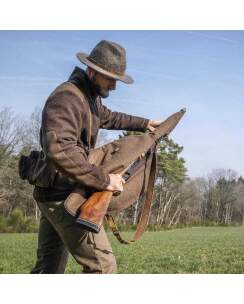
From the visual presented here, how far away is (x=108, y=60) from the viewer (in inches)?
92.9

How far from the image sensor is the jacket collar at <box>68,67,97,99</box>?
2.39 metres

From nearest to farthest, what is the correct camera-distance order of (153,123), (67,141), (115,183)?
(67,141) < (115,183) < (153,123)

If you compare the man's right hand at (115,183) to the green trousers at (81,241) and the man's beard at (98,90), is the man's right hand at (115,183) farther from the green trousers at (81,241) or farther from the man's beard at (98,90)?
the man's beard at (98,90)

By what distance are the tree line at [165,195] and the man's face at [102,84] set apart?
11.7m

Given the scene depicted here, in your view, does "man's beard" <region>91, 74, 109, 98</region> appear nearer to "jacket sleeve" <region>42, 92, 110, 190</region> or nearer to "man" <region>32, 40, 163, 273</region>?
"man" <region>32, 40, 163, 273</region>

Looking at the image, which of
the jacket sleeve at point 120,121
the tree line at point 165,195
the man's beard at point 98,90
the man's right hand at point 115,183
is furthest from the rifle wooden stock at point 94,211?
the tree line at point 165,195

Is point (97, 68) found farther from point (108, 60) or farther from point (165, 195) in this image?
point (165, 195)

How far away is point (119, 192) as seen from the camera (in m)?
2.39

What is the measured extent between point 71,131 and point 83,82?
0.30m

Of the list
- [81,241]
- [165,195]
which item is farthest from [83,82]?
[165,195]

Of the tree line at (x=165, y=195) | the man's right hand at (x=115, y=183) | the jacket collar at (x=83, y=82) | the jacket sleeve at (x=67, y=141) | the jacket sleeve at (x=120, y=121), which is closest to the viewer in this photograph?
the jacket sleeve at (x=67, y=141)

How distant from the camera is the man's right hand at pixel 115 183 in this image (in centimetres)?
229
